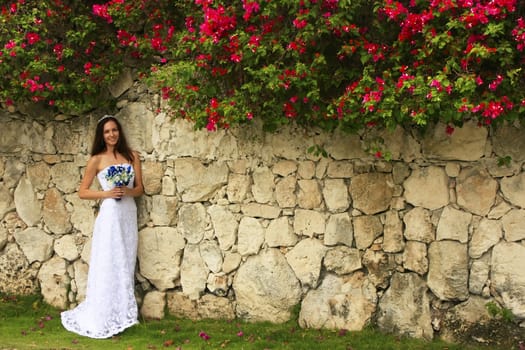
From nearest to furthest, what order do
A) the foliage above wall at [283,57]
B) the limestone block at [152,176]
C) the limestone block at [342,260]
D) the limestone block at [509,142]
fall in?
the foliage above wall at [283,57] → the limestone block at [509,142] → the limestone block at [342,260] → the limestone block at [152,176]

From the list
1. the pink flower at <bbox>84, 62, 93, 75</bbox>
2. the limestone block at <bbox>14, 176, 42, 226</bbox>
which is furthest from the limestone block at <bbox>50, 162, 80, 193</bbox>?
the pink flower at <bbox>84, 62, 93, 75</bbox>

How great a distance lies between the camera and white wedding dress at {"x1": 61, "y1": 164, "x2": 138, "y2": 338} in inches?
218

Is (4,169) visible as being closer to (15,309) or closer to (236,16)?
(15,309)

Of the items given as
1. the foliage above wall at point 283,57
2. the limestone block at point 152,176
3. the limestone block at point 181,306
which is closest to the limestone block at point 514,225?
the foliage above wall at point 283,57

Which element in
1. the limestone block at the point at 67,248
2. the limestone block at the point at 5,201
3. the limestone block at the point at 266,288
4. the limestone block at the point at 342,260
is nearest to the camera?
the limestone block at the point at 342,260

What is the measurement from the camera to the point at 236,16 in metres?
4.65

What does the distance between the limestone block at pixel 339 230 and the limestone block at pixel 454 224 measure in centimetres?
69

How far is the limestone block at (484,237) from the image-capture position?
15.4 ft

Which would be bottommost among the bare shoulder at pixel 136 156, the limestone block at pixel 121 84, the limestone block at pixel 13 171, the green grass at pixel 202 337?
the green grass at pixel 202 337

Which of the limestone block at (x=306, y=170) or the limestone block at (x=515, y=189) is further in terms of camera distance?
the limestone block at (x=306, y=170)

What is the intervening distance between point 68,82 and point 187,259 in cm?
187

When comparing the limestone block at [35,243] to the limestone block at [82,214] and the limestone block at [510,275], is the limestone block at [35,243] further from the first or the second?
the limestone block at [510,275]

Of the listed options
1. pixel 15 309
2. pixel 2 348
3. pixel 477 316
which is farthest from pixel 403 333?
pixel 15 309

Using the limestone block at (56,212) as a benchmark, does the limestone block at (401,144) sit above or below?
above
